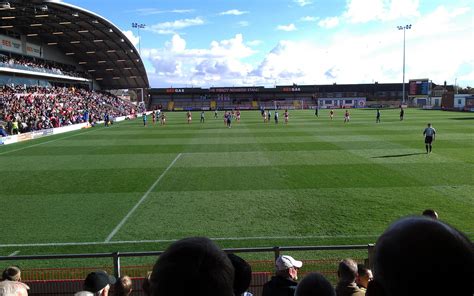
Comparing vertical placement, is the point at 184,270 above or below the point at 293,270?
above

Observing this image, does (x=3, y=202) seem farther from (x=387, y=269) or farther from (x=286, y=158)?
(x=387, y=269)

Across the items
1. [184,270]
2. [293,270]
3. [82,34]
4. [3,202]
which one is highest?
[82,34]

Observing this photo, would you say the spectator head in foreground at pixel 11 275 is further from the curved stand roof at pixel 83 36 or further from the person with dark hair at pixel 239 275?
the curved stand roof at pixel 83 36

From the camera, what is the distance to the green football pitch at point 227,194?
1045cm

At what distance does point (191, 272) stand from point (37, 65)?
2671 inches

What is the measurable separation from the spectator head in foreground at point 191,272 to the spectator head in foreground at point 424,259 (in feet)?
1.68

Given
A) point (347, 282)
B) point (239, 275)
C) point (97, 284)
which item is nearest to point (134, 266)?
point (97, 284)

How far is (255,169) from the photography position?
19.4 metres

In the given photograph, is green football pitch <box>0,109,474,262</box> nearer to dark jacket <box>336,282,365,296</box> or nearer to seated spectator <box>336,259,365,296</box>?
seated spectator <box>336,259,365,296</box>

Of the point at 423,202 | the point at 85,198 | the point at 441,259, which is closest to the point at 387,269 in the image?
the point at 441,259

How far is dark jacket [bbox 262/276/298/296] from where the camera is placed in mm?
4000

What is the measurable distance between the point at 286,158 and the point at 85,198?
11.2 metres

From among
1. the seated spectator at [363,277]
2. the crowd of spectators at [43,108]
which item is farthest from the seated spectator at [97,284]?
the crowd of spectators at [43,108]

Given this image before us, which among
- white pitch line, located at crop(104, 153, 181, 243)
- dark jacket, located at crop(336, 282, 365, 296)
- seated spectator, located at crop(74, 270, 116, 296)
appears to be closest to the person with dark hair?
dark jacket, located at crop(336, 282, 365, 296)
